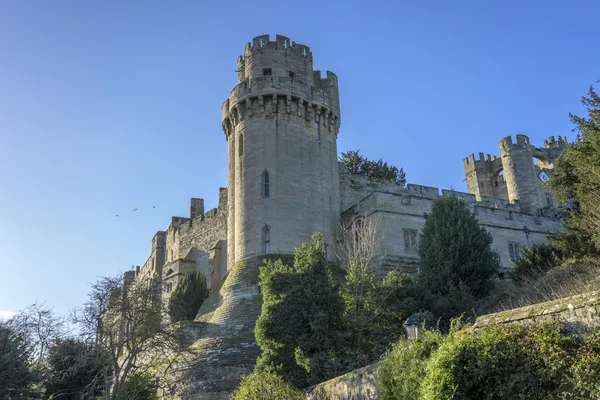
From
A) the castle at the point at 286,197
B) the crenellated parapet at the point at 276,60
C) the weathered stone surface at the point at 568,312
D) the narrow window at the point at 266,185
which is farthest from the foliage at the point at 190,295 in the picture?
the weathered stone surface at the point at 568,312

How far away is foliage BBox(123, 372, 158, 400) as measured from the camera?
20.2 metres

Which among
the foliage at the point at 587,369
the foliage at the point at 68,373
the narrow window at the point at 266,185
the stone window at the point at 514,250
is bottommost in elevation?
the foliage at the point at 587,369

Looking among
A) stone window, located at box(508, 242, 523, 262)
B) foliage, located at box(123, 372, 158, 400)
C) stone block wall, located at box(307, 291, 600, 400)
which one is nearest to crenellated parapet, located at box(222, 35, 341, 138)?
stone window, located at box(508, 242, 523, 262)

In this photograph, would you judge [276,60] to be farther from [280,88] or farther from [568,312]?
[568,312]

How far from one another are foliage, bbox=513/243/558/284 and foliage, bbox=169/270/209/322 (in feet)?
50.9

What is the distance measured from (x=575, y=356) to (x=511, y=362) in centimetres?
95

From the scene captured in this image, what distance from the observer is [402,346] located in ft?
38.2

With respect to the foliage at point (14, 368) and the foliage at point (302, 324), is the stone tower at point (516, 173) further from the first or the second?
the foliage at point (14, 368)

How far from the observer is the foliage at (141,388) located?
66.3 feet

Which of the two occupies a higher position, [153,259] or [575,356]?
[153,259]

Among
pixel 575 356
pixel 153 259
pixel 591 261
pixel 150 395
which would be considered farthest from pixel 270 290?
pixel 153 259

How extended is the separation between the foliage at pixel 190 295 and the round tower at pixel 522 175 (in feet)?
69.9

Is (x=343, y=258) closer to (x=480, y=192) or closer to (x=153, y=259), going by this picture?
(x=153, y=259)

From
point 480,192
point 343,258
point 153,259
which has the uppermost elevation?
point 480,192
